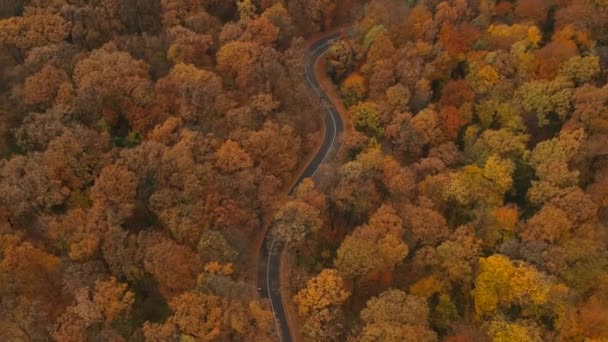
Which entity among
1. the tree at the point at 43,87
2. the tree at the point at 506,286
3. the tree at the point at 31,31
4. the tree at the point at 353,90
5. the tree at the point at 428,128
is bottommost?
the tree at the point at 506,286

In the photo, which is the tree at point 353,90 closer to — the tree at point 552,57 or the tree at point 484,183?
the tree at point 484,183

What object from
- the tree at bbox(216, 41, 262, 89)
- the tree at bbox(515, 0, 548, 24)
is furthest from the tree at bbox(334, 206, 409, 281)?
the tree at bbox(515, 0, 548, 24)

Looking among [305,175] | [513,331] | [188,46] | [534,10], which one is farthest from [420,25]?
[513,331]

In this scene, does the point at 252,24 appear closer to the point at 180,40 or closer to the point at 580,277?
the point at 180,40

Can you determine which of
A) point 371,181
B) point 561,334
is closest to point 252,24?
point 371,181

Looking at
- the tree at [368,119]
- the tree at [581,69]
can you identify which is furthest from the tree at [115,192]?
the tree at [581,69]
